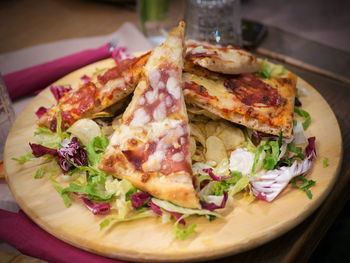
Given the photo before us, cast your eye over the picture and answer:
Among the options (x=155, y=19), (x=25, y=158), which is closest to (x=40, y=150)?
(x=25, y=158)

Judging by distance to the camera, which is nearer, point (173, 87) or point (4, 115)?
point (173, 87)

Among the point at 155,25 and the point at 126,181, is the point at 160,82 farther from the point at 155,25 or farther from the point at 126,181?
the point at 155,25

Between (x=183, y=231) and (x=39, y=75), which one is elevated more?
(x=39, y=75)

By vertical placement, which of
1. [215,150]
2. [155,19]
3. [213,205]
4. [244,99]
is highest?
→ [155,19]

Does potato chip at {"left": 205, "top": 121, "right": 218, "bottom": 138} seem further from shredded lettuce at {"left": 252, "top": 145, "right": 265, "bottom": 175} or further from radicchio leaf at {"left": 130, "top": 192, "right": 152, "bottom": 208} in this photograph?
radicchio leaf at {"left": 130, "top": 192, "right": 152, "bottom": 208}

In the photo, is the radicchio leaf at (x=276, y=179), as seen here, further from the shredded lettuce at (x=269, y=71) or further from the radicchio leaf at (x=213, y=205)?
the shredded lettuce at (x=269, y=71)

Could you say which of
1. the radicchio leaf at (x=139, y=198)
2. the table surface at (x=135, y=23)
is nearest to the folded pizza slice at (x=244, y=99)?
the table surface at (x=135, y=23)

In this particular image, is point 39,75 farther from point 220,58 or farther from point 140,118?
point 220,58
